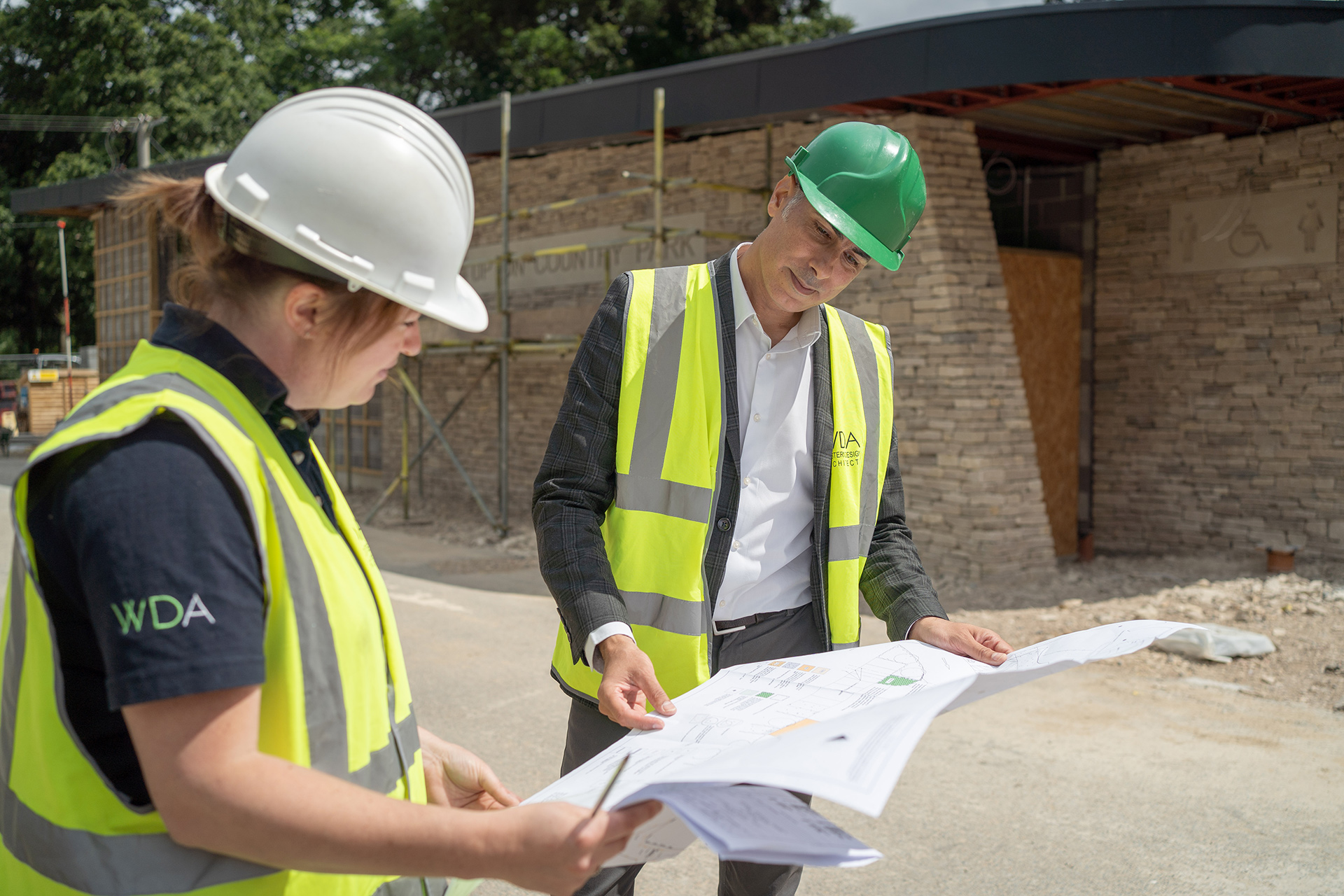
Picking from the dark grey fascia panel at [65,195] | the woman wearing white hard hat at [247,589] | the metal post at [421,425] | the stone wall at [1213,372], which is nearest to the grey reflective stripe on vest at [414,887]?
the woman wearing white hard hat at [247,589]

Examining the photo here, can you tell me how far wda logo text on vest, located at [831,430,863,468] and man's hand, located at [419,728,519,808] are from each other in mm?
982

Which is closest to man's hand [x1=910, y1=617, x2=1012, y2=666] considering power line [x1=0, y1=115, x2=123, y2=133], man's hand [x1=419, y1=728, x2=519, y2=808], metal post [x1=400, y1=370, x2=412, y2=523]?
man's hand [x1=419, y1=728, x2=519, y2=808]

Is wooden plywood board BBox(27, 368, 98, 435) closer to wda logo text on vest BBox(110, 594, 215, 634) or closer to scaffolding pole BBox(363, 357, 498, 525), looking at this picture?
scaffolding pole BBox(363, 357, 498, 525)

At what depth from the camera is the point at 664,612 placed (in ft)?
6.73

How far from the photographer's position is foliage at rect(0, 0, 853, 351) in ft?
88.3

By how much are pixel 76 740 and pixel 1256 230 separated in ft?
33.6

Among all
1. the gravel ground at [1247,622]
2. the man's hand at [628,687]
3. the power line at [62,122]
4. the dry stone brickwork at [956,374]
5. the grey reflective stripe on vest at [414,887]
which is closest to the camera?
the grey reflective stripe on vest at [414,887]

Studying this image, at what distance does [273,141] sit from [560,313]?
10.5m

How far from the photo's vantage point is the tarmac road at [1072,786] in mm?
3453

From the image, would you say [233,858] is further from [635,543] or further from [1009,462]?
[1009,462]

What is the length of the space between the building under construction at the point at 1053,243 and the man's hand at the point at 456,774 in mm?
7227

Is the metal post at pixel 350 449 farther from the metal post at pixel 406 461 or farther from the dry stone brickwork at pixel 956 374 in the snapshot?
the dry stone brickwork at pixel 956 374

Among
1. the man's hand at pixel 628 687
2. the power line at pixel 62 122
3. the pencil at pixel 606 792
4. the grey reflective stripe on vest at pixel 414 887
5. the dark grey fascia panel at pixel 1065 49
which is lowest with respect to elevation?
→ the grey reflective stripe on vest at pixel 414 887

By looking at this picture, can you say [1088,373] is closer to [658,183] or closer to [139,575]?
[658,183]
